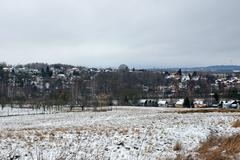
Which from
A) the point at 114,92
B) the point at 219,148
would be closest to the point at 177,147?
the point at 219,148

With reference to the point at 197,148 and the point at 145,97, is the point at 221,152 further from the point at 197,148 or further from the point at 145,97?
the point at 145,97

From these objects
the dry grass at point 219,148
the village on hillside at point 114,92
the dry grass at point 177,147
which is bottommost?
the village on hillside at point 114,92

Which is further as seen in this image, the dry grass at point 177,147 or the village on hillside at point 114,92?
the village on hillside at point 114,92

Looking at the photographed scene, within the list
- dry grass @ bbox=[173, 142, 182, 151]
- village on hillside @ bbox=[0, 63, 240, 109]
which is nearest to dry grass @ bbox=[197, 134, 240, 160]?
dry grass @ bbox=[173, 142, 182, 151]

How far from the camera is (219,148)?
1127cm

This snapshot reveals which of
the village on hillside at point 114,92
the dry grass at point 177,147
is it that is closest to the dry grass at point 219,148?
the dry grass at point 177,147

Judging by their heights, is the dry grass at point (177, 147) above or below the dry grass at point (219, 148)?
below

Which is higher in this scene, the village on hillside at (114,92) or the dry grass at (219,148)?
the dry grass at (219,148)

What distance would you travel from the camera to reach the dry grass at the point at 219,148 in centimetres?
1010

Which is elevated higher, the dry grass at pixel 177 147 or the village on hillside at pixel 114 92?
the dry grass at pixel 177 147

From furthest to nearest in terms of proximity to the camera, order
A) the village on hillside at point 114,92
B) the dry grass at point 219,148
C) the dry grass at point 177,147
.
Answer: the village on hillside at point 114,92, the dry grass at point 177,147, the dry grass at point 219,148

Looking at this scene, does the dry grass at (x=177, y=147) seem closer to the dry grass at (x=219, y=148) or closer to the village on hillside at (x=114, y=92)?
the dry grass at (x=219, y=148)

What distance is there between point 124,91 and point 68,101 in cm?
2736

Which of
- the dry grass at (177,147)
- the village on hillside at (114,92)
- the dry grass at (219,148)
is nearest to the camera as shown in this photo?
the dry grass at (219,148)
